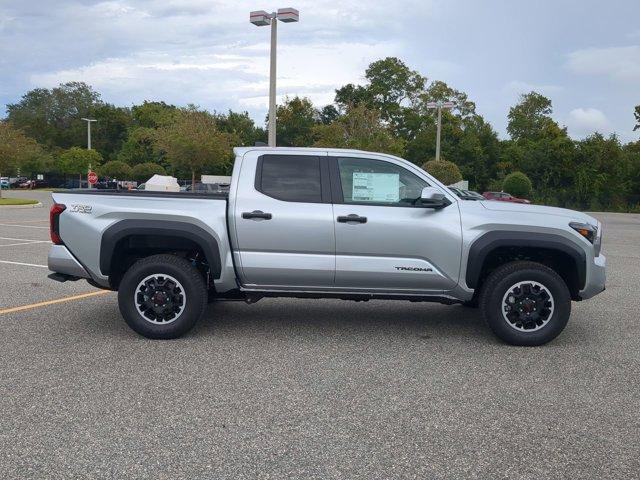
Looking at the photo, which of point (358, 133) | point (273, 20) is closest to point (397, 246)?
point (273, 20)

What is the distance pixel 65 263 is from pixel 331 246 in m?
2.61

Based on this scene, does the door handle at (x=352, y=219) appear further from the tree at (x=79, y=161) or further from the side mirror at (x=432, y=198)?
the tree at (x=79, y=161)

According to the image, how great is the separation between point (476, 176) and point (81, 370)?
2382 inches

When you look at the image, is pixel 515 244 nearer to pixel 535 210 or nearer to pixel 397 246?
pixel 535 210

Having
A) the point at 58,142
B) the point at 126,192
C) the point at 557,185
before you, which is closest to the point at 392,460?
the point at 126,192

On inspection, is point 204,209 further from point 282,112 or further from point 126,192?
point 282,112

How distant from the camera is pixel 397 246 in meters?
5.89

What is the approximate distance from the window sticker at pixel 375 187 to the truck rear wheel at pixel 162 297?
1.78 meters

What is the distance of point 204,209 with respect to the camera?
5.98 m

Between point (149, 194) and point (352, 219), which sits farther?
point (149, 194)

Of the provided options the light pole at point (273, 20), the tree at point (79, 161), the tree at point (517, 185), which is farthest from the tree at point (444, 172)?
the tree at point (79, 161)

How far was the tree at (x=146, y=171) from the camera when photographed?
6531cm

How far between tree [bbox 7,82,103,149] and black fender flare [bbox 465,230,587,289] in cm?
10141

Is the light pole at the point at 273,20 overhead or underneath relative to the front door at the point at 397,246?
overhead
